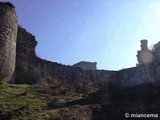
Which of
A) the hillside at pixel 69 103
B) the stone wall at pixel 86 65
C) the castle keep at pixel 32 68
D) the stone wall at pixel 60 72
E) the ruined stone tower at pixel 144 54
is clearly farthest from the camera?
the stone wall at pixel 86 65

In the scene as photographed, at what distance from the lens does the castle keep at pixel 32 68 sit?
16.5 metres

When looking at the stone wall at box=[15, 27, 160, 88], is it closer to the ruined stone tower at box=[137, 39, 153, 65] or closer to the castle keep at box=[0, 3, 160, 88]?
the castle keep at box=[0, 3, 160, 88]

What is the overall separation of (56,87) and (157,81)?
7534 millimetres

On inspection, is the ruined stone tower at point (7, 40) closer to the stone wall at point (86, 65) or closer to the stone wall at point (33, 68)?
the stone wall at point (33, 68)

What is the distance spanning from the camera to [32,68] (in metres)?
19.2

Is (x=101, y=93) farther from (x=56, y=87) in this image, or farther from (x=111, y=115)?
(x=111, y=115)

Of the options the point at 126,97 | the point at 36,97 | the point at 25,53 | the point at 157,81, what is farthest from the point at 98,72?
the point at 36,97

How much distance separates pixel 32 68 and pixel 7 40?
10.3 feet

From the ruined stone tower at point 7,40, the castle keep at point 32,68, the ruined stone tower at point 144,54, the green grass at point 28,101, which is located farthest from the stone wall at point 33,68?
the ruined stone tower at point 144,54

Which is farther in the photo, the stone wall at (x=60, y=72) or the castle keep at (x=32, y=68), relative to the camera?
the stone wall at (x=60, y=72)

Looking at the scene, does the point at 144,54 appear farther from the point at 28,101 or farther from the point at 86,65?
the point at 28,101

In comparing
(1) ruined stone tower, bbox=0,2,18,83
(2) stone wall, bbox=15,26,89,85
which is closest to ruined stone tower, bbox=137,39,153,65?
(2) stone wall, bbox=15,26,89,85

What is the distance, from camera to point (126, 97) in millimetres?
15727

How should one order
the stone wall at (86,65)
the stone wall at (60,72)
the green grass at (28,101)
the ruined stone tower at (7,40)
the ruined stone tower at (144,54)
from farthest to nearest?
1. the stone wall at (86,65)
2. the ruined stone tower at (144,54)
3. the stone wall at (60,72)
4. the ruined stone tower at (7,40)
5. the green grass at (28,101)
